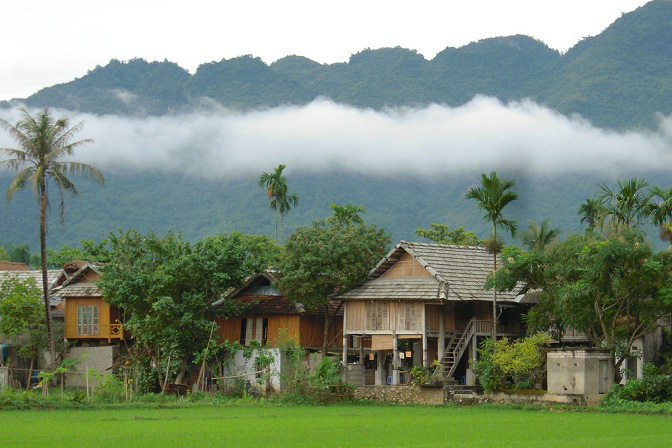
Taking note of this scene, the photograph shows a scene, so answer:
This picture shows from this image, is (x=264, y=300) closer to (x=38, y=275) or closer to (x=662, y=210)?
(x=38, y=275)

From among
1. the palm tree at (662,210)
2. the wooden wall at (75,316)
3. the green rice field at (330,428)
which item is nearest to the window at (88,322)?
the wooden wall at (75,316)

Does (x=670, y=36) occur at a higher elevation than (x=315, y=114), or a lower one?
higher

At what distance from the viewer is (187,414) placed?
3109cm

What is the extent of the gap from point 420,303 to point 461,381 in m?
3.80

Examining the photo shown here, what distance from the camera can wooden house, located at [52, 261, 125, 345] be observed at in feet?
150

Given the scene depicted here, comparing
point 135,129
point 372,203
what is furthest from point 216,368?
point 135,129

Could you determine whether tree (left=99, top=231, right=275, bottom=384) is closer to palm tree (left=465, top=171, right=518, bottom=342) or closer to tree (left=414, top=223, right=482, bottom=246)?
palm tree (left=465, top=171, right=518, bottom=342)

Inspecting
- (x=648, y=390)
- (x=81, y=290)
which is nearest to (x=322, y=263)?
(x=81, y=290)

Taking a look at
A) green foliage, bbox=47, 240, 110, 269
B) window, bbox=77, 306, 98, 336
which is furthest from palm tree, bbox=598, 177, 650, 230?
green foliage, bbox=47, 240, 110, 269

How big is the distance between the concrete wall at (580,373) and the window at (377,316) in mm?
→ 8240

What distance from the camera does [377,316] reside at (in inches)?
1591

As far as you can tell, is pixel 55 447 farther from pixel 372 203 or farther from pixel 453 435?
pixel 372 203

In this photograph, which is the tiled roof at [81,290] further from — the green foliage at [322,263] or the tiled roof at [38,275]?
the green foliage at [322,263]

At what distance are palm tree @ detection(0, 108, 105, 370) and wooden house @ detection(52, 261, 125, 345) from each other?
23.8 ft
